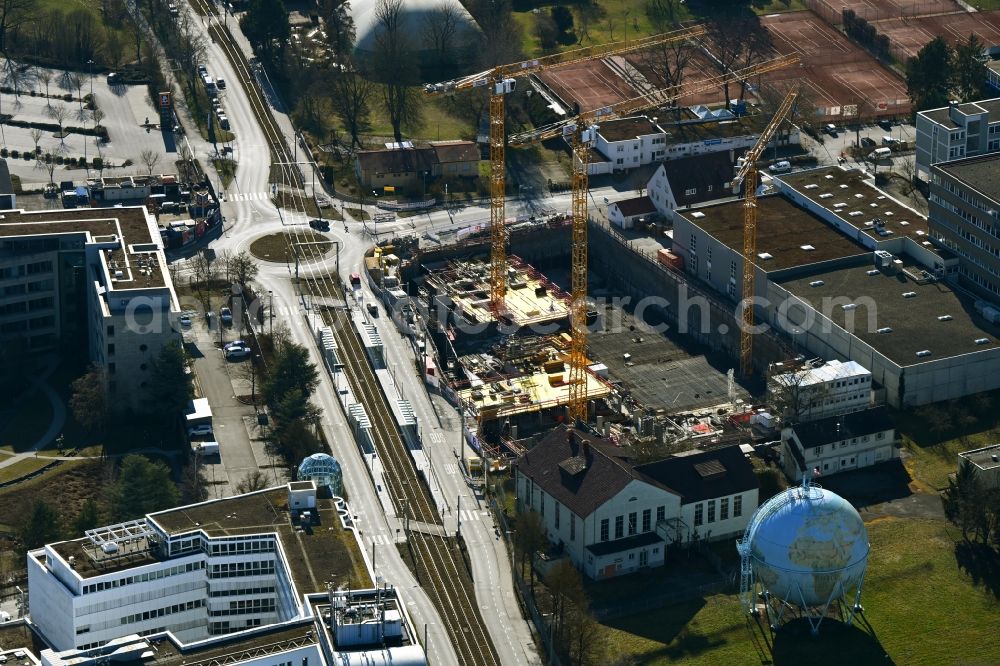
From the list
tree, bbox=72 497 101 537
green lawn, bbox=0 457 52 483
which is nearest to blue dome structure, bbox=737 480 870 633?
tree, bbox=72 497 101 537

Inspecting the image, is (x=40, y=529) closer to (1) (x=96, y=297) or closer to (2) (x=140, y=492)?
(2) (x=140, y=492)

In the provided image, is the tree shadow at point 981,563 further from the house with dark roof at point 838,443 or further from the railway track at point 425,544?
the railway track at point 425,544

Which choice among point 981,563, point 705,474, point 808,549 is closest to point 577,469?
point 705,474

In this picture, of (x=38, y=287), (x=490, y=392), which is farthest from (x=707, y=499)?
(x=38, y=287)

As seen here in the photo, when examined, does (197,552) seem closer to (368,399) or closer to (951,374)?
(368,399)

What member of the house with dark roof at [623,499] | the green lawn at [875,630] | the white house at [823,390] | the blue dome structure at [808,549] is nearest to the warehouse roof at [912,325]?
the white house at [823,390]
